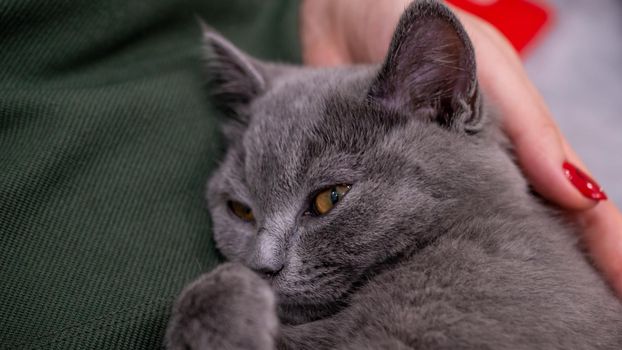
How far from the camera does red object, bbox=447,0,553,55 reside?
2.69m

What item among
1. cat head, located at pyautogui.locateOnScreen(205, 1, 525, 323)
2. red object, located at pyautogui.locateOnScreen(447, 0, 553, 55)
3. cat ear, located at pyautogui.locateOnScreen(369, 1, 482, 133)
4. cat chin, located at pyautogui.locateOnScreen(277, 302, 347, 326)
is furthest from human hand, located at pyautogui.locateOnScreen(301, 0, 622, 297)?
red object, located at pyautogui.locateOnScreen(447, 0, 553, 55)

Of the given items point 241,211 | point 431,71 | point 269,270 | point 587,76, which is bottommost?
point 241,211

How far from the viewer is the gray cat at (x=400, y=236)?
35.9 inches

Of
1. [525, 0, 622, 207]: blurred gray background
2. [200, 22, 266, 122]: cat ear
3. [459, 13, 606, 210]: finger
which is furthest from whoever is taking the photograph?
[525, 0, 622, 207]: blurred gray background

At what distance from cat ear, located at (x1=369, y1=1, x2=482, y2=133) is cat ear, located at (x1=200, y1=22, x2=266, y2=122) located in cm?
44

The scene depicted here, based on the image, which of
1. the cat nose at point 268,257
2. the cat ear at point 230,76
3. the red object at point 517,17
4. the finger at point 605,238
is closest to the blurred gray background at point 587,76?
the red object at point 517,17

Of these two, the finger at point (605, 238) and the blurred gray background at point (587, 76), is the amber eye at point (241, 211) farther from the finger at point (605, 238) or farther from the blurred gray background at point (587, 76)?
the blurred gray background at point (587, 76)

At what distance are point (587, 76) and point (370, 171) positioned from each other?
211cm

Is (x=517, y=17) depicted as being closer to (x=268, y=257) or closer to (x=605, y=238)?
(x=605, y=238)

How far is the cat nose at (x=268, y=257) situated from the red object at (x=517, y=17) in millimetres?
2058

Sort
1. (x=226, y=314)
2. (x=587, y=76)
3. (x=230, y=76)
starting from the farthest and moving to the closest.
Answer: (x=587, y=76) → (x=230, y=76) → (x=226, y=314)

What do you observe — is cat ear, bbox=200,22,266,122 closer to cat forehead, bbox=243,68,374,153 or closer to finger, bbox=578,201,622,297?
cat forehead, bbox=243,68,374,153

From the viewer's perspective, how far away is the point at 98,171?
Answer: 1.19 meters

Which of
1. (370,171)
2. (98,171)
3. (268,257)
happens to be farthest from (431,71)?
(98,171)
